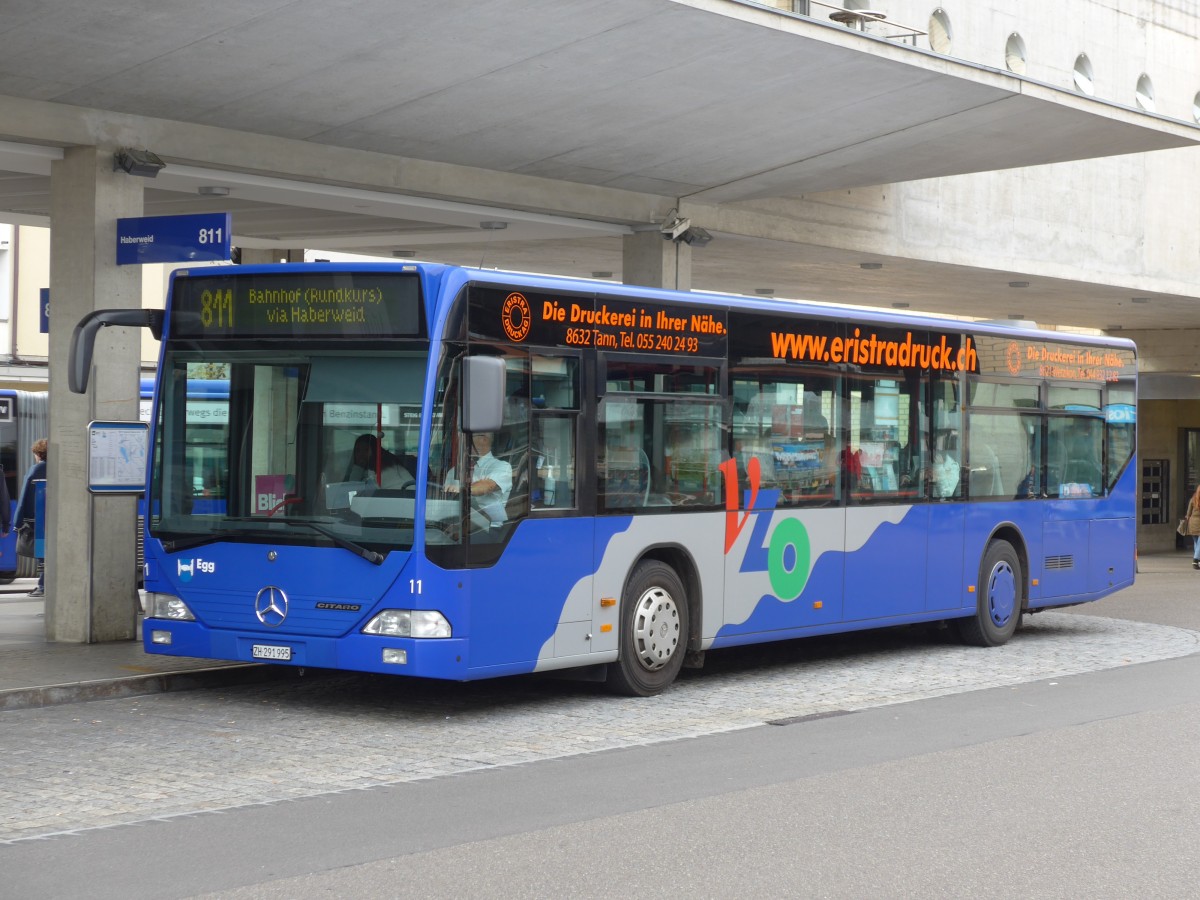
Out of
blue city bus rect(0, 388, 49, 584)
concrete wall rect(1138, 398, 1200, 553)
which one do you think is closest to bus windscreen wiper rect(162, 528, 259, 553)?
blue city bus rect(0, 388, 49, 584)

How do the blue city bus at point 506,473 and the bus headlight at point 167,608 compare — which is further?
the bus headlight at point 167,608

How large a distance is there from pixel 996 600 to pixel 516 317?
6769 millimetres

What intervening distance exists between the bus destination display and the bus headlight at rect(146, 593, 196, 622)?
68.5 inches

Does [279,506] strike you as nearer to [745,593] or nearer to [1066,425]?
[745,593]

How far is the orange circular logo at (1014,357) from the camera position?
1569 centimetres

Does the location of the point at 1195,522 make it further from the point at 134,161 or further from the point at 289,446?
the point at 289,446

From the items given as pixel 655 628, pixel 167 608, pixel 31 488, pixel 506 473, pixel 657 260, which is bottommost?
pixel 655 628

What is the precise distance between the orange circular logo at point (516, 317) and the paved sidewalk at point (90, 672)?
3.44m

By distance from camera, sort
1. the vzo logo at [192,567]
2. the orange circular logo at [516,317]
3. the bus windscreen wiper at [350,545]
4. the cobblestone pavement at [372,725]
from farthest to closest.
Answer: the vzo logo at [192,567] → the orange circular logo at [516,317] → the bus windscreen wiper at [350,545] → the cobblestone pavement at [372,725]

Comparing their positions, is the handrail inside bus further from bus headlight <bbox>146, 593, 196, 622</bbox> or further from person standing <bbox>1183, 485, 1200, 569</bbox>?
person standing <bbox>1183, 485, 1200, 569</bbox>

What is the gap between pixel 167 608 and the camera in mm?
11062

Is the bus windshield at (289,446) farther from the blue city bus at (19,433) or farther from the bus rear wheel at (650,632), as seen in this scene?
the blue city bus at (19,433)

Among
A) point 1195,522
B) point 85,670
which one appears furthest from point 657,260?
point 1195,522

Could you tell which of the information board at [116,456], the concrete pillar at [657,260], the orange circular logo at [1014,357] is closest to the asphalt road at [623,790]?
the information board at [116,456]
